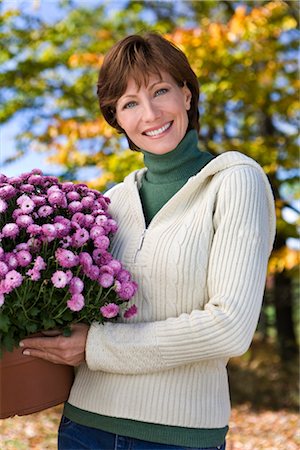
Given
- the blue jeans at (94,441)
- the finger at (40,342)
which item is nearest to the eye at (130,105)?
the finger at (40,342)

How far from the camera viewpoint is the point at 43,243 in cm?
165

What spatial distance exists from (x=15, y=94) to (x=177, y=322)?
724 cm

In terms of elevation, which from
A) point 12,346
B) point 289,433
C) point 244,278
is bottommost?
point 289,433

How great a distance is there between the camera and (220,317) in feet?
5.09

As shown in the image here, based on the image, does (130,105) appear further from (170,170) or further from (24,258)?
(24,258)

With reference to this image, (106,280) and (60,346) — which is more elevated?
(106,280)

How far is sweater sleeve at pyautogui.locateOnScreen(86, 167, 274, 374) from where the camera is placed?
1.57 meters

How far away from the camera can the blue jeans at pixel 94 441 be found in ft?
5.41

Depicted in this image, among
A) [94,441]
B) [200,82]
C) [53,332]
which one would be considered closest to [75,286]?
[53,332]

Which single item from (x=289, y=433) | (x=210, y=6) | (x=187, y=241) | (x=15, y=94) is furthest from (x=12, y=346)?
(x=210, y=6)

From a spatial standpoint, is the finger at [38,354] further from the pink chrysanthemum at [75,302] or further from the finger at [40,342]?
the pink chrysanthemum at [75,302]

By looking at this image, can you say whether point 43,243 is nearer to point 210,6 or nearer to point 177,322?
point 177,322

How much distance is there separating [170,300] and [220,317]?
19 centimetres

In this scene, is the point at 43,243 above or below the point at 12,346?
above
